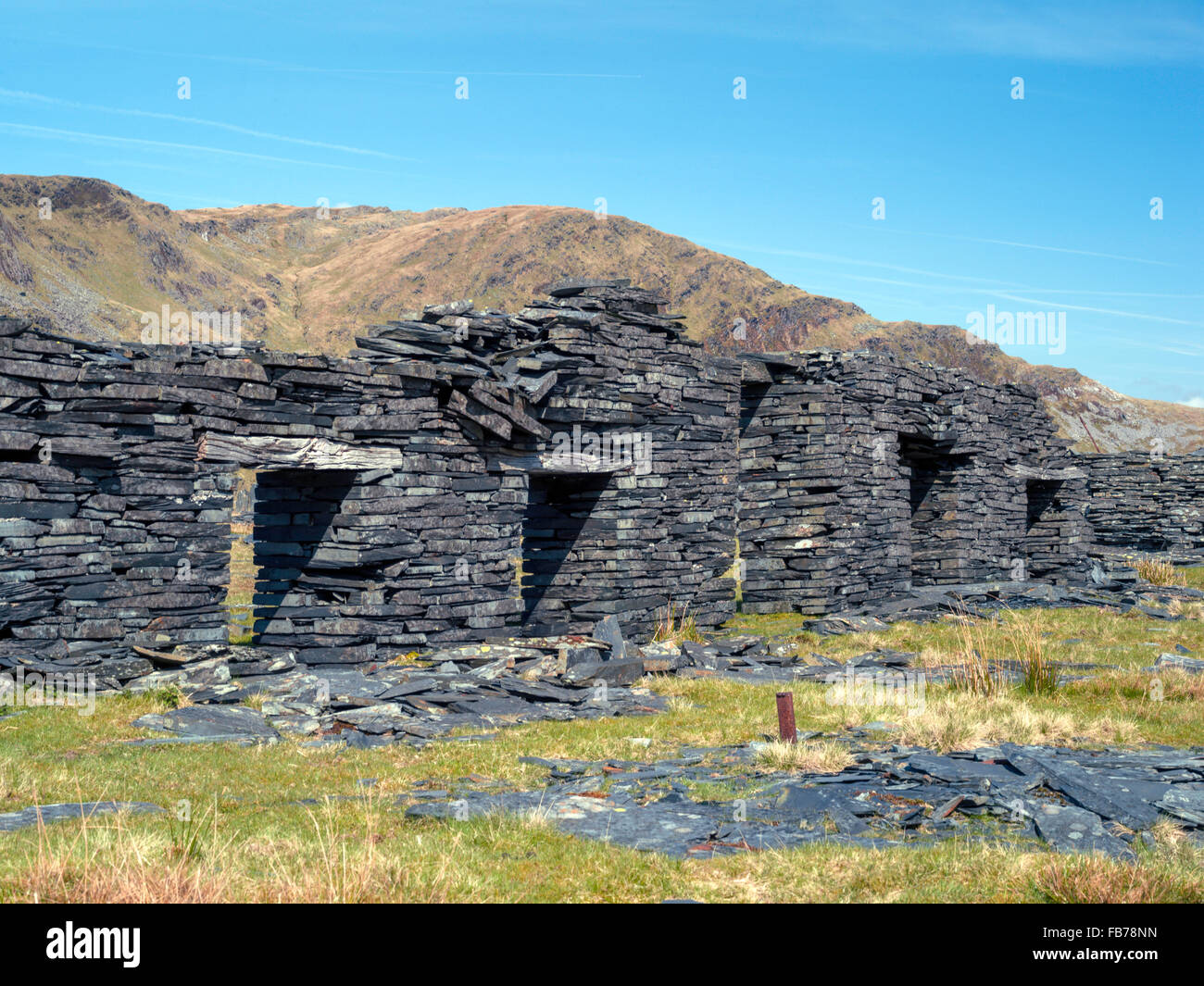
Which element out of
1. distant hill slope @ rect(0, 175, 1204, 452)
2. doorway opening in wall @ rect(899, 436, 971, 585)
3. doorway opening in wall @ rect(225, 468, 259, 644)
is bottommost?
doorway opening in wall @ rect(225, 468, 259, 644)

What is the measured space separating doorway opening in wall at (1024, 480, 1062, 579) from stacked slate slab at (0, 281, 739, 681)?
10.4 meters

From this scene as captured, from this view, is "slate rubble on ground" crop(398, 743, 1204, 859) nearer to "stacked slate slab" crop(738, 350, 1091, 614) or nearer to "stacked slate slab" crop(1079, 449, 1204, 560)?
"stacked slate slab" crop(738, 350, 1091, 614)

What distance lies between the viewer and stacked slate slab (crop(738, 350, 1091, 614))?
636 inches

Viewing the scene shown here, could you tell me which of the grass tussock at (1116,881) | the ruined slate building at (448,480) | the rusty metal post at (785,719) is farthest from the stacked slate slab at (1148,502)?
the grass tussock at (1116,881)

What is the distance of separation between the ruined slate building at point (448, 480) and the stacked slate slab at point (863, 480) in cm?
5

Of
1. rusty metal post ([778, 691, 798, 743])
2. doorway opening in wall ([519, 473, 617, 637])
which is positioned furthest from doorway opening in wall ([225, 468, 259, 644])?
rusty metal post ([778, 691, 798, 743])

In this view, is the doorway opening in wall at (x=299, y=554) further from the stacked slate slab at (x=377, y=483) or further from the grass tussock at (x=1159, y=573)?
the grass tussock at (x=1159, y=573)

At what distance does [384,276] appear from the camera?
397ft

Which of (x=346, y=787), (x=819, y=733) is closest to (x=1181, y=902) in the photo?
(x=819, y=733)

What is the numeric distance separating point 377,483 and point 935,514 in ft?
39.1

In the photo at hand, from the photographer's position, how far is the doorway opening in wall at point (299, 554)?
1141 cm
